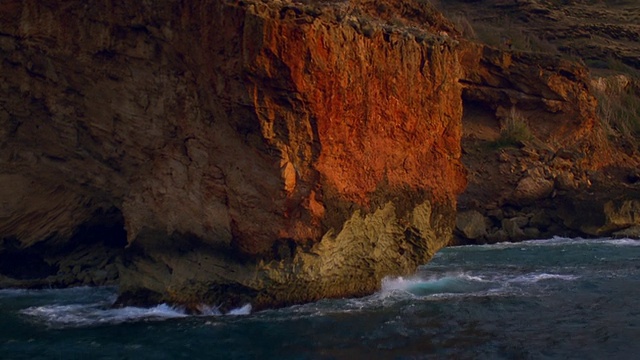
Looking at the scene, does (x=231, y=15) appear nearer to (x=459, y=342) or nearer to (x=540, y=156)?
(x=459, y=342)

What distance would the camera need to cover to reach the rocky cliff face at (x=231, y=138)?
46.9 feet

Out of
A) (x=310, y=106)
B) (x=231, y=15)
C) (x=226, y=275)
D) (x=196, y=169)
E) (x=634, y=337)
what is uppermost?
(x=231, y=15)

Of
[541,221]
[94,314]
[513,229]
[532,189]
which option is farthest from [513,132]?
[94,314]

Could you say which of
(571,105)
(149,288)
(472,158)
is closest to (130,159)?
(149,288)

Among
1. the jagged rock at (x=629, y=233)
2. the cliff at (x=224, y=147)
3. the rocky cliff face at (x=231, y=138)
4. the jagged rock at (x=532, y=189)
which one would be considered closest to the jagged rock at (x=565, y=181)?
the jagged rock at (x=532, y=189)

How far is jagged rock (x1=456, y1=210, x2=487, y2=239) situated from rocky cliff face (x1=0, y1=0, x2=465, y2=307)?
13.5 metres

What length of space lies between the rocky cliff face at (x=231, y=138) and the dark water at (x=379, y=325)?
1.05 m

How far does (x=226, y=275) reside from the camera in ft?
48.1

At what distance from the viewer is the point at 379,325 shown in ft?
43.0

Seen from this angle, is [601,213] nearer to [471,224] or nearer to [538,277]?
[471,224]

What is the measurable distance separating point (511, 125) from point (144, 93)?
77.0ft

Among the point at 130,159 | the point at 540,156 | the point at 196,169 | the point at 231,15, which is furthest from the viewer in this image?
the point at 540,156

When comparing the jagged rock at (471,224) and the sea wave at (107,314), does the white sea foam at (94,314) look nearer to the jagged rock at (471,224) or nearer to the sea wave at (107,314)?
the sea wave at (107,314)

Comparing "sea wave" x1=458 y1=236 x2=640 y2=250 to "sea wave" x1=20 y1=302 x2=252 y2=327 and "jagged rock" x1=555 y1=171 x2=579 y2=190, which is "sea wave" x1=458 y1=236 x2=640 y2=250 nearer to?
"jagged rock" x1=555 y1=171 x2=579 y2=190
